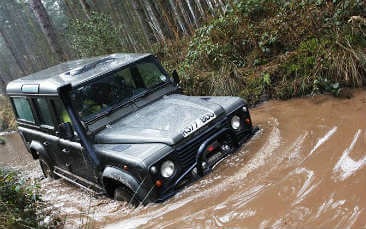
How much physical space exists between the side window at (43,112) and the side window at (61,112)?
308mm

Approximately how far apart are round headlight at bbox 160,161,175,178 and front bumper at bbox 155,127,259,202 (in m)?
0.10

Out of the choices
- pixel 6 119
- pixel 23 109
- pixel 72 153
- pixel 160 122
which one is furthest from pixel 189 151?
pixel 6 119

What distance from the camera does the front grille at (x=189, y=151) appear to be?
365 cm

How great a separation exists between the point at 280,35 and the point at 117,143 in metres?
4.32

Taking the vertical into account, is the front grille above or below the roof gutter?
below

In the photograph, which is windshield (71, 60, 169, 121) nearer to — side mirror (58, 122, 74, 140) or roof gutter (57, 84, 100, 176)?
roof gutter (57, 84, 100, 176)

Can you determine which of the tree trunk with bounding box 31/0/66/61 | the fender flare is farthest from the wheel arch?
the tree trunk with bounding box 31/0/66/61

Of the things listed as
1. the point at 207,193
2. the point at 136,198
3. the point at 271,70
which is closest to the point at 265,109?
the point at 271,70

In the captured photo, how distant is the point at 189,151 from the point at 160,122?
567mm

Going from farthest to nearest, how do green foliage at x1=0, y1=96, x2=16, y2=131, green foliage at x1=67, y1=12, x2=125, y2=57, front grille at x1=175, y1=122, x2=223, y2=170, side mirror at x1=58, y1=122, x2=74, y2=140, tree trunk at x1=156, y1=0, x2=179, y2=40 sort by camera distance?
green foliage at x1=0, y1=96, x2=16, y2=131 < green foliage at x1=67, y1=12, x2=125, y2=57 < tree trunk at x1=156, y1=0, x2=179, y2=40 < side mirror at x1=58, y1=122, x2=74, y2=140 < front grille at x1=175, y1=122, x2=223, y2=170

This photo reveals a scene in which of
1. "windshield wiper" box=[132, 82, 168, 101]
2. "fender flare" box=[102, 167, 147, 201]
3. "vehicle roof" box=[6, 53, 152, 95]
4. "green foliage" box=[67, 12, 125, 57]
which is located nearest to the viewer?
"fender flare" box=[102, 167, 147, 201]

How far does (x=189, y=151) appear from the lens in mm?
3725

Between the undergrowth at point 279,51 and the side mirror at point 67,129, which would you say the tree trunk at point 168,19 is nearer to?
the undergrowth at point 279,51

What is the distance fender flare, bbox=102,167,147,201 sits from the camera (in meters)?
3.55
